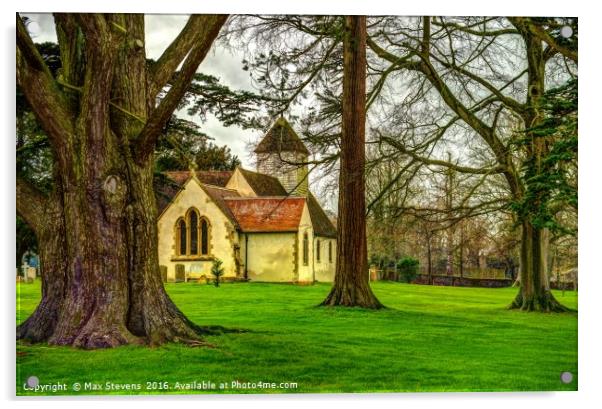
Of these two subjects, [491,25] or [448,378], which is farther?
[491,25]

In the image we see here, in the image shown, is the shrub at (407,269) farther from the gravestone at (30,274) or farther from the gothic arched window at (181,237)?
the gravestone at (30,274)

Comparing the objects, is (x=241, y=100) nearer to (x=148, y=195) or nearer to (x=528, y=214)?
(x=148, y=195)

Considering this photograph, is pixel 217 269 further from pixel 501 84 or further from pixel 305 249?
pixel 501 84

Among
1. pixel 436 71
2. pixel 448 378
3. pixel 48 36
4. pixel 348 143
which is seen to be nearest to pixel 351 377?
pixel 448 378

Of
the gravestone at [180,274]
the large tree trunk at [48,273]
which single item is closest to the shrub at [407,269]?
the gravestone at [180,274]

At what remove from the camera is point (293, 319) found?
33.4 ft

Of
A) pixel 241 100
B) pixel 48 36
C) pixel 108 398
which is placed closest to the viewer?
pixel 108 398

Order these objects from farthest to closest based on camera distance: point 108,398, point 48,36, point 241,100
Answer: point 241,100 → point 48,36 → point 108,398

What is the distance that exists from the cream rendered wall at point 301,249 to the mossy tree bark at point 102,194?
1634 mm

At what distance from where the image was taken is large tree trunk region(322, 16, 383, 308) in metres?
10.7

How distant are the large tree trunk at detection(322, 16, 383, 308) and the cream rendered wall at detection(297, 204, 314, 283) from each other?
1.18 ft

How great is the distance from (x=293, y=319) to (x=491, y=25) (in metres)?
4.57

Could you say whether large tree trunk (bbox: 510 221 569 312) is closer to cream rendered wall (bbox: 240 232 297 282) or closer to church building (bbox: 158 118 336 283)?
church building (bbox: 158 118 336 283)
